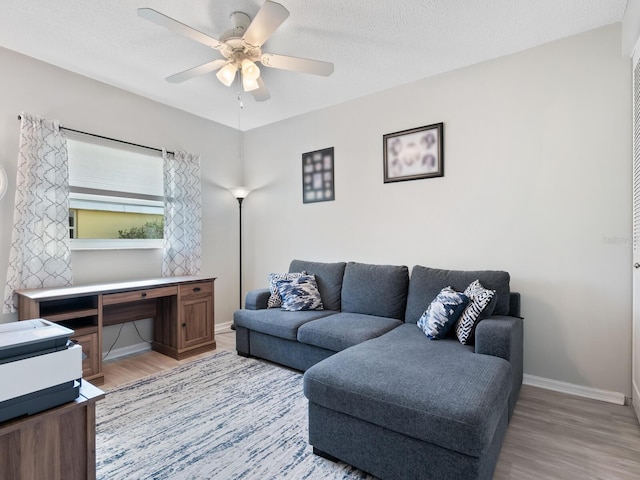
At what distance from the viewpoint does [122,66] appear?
9.21 feet

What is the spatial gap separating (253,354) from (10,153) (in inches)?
103

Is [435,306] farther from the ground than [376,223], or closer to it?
closer to it

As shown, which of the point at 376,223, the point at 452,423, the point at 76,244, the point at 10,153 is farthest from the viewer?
the point at 376,223

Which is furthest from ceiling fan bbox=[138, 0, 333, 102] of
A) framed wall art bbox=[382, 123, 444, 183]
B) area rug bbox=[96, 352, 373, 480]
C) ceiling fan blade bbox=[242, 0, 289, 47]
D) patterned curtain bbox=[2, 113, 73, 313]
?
area rug bbox=[96, 352, 373, 480]

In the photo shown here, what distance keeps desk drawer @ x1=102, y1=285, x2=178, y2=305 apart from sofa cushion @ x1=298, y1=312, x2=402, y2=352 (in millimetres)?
1343

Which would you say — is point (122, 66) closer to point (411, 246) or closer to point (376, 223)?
point (376, 223)

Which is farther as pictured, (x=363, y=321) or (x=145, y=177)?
(x=145, y=177)

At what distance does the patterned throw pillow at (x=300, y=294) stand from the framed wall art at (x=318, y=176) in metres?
1.02

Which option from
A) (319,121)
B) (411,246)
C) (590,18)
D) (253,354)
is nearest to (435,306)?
(411,246)

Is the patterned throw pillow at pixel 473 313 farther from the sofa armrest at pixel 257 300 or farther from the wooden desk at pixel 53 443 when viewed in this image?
the wooden desk at pixel 53 443

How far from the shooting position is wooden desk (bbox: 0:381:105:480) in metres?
1.01

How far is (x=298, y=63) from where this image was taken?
2.20m

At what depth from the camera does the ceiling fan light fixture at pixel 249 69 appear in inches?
87.8

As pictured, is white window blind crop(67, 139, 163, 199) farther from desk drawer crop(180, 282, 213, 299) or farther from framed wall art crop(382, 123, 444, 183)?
framed wall art crop(382, 123, 444, 183)
